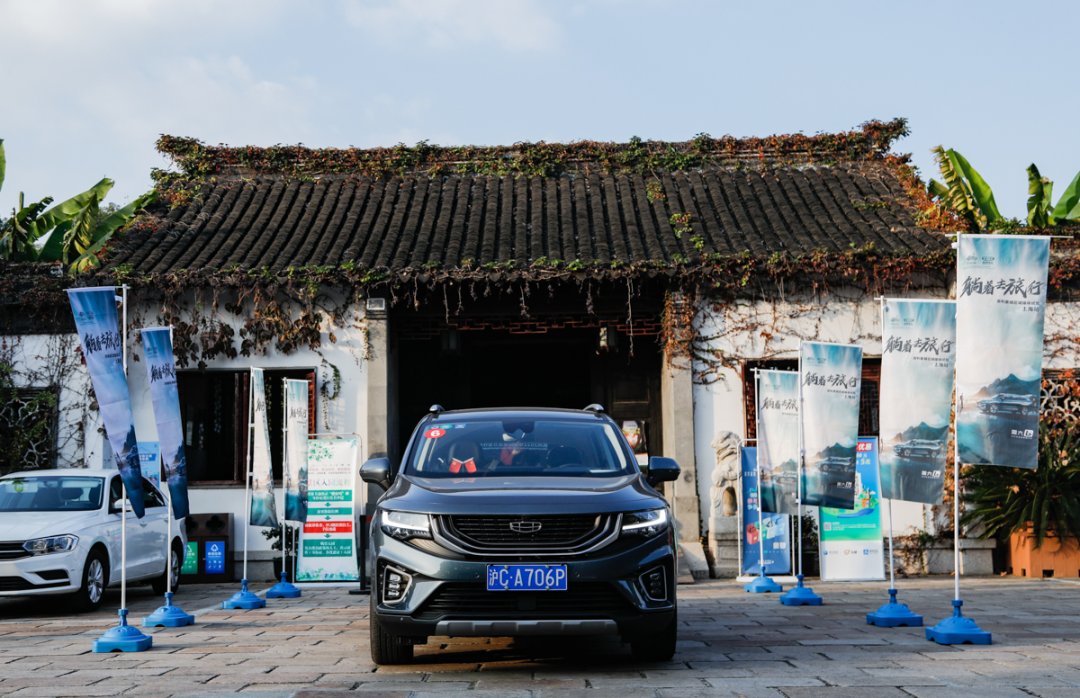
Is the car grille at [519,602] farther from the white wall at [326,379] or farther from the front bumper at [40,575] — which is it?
the white wall at [326,379]

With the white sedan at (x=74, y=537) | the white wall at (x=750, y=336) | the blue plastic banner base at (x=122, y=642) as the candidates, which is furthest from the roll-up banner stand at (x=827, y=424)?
the white sedan at (x=74, y=537)

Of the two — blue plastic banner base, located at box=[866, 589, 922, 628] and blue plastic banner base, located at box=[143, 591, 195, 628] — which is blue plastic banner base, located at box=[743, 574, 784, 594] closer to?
blue plastic banner base, located at box=[866, 589, 922, 628]

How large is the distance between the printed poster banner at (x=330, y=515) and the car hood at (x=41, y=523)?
10.4ft

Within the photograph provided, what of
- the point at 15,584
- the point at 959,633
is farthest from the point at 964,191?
the point at 15,584

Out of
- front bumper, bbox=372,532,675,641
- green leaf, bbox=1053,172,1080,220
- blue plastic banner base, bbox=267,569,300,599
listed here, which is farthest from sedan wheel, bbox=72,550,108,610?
green leaf, bbox=1053,172,1080,220

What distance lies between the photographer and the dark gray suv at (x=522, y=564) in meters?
6.89

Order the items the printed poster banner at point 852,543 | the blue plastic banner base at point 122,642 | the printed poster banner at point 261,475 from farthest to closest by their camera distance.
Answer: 1. the printed poster banner at point 852,543
2. the printed poster banner at point 261,475
3. the blue plastic banner base at point 122,642

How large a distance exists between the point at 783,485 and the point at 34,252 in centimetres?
1343

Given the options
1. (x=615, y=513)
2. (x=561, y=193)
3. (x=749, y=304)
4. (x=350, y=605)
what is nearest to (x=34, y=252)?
(x=561, y=193)

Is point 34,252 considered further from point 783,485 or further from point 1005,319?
point 1005,319

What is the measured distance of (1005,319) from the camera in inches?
339

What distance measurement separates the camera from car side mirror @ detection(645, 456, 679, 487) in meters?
8.26

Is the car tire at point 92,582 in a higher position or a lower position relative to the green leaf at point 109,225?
lower

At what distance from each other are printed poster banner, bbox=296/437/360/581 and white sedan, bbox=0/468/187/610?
1732 millimetres
